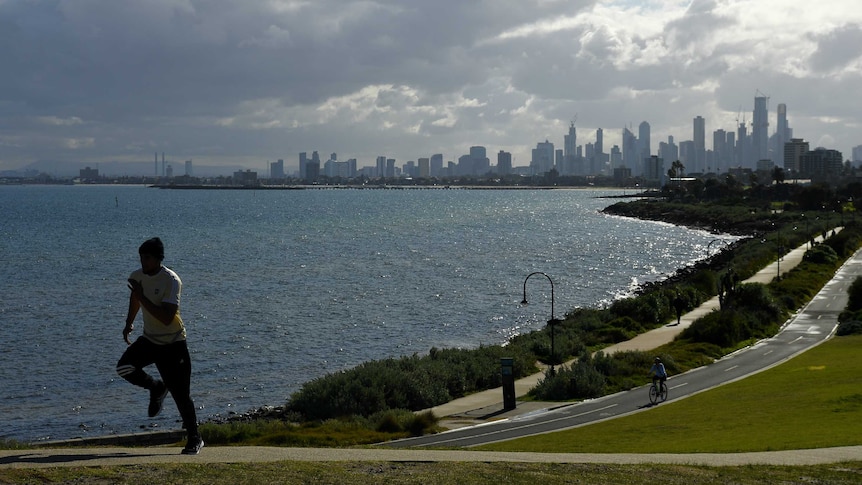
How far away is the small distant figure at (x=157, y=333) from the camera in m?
10.1

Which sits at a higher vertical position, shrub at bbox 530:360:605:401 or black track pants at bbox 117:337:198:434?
black track pants at bbox 117:337:198:434

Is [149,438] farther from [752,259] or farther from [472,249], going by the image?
[472,249]

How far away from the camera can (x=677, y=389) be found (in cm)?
3381

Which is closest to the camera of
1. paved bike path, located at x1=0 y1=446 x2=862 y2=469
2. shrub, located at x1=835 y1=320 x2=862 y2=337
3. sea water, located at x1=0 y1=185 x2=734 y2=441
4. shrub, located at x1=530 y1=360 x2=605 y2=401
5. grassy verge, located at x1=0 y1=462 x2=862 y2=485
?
grassy verge, located at x1=0 y1=462 x2=862 y2=485

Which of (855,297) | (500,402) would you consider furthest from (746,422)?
(855,297)

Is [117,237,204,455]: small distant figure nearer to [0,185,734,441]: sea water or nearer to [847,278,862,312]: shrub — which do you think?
[0,185,734,441]: sea water

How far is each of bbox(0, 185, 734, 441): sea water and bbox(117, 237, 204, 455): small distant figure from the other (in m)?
20.8

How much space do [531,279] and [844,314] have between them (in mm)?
32626

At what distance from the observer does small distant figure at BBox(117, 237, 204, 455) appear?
10062 millimetres

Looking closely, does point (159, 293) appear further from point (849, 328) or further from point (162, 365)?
point (849, 328)

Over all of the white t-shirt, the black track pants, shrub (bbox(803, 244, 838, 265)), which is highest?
the white t-shirt

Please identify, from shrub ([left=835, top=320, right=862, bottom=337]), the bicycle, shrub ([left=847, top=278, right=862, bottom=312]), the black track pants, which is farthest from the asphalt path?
the black track pants

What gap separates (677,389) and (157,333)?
88.3 ft

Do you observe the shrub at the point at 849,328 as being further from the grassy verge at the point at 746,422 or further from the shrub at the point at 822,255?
the shrub at the point at 822,255
